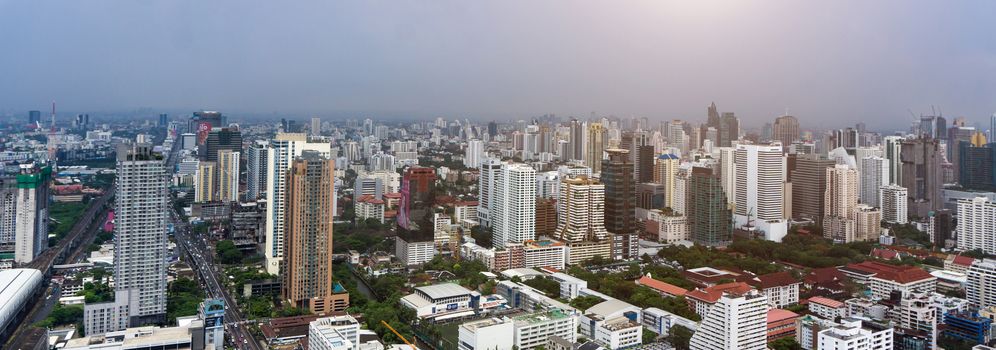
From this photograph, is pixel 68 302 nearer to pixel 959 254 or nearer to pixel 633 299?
pixel 633 299

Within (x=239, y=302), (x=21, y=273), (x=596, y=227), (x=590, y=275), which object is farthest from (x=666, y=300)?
(x=21, y=273)

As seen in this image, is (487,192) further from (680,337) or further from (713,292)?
(680,337)

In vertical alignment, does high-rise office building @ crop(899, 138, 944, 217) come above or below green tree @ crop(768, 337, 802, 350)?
above

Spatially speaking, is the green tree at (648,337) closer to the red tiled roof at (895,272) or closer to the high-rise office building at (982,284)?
the red tiled roof at (895,272)

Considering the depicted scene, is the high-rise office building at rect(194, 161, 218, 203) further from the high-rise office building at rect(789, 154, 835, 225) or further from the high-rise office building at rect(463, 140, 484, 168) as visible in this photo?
the high-rise office building at rect(789, 154, 835, 225)

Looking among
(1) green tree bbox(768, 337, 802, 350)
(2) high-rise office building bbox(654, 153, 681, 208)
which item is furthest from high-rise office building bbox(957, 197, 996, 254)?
(1) green tree bbox(768, 337, 802, 350)

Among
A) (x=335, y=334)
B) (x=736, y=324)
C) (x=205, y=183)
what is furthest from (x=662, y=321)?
(x=205, y=183)
